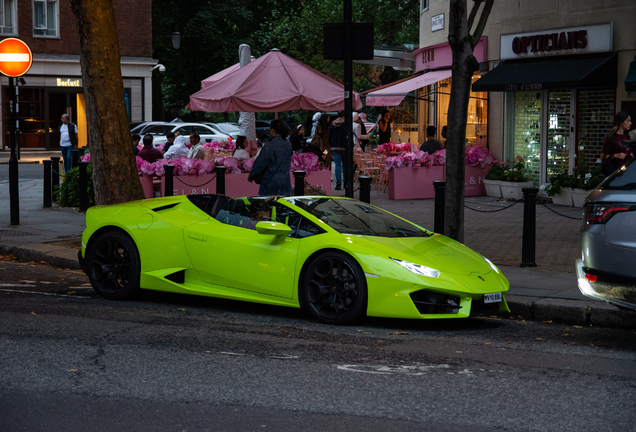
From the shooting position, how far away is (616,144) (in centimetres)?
1264

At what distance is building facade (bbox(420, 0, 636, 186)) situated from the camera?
1631cm

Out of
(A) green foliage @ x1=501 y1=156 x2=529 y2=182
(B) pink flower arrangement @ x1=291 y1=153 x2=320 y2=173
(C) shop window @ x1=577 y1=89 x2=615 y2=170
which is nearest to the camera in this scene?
(B) pink flower arrangement @ x1=291 y1=153 x2=320 y2=173

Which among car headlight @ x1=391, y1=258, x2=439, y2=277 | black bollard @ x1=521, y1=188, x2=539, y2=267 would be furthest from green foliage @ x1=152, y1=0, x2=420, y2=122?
car headlight @ x1=391, y1=258, x2=439, y2=277

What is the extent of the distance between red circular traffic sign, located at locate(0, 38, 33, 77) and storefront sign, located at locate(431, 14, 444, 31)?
12336mm

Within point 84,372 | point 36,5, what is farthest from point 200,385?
point 36,5

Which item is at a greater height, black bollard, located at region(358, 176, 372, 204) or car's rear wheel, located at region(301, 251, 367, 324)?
black bollard, located at region(358, 176, 372, 204)

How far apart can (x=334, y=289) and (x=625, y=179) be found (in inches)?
96.5

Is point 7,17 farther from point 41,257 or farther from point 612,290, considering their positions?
point 612,290

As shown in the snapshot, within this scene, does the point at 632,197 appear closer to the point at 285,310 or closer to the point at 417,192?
the point at 285,310

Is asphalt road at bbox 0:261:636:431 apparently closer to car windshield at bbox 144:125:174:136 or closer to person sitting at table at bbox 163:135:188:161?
person sitting at table at bbox 163:135:188:161

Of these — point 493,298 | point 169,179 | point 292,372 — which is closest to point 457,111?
point 493,298

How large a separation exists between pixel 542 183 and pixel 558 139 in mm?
1043

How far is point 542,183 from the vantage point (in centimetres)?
1833

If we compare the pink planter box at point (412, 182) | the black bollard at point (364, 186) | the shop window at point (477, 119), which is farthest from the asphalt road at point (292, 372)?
the shop window at point (477, 119)
